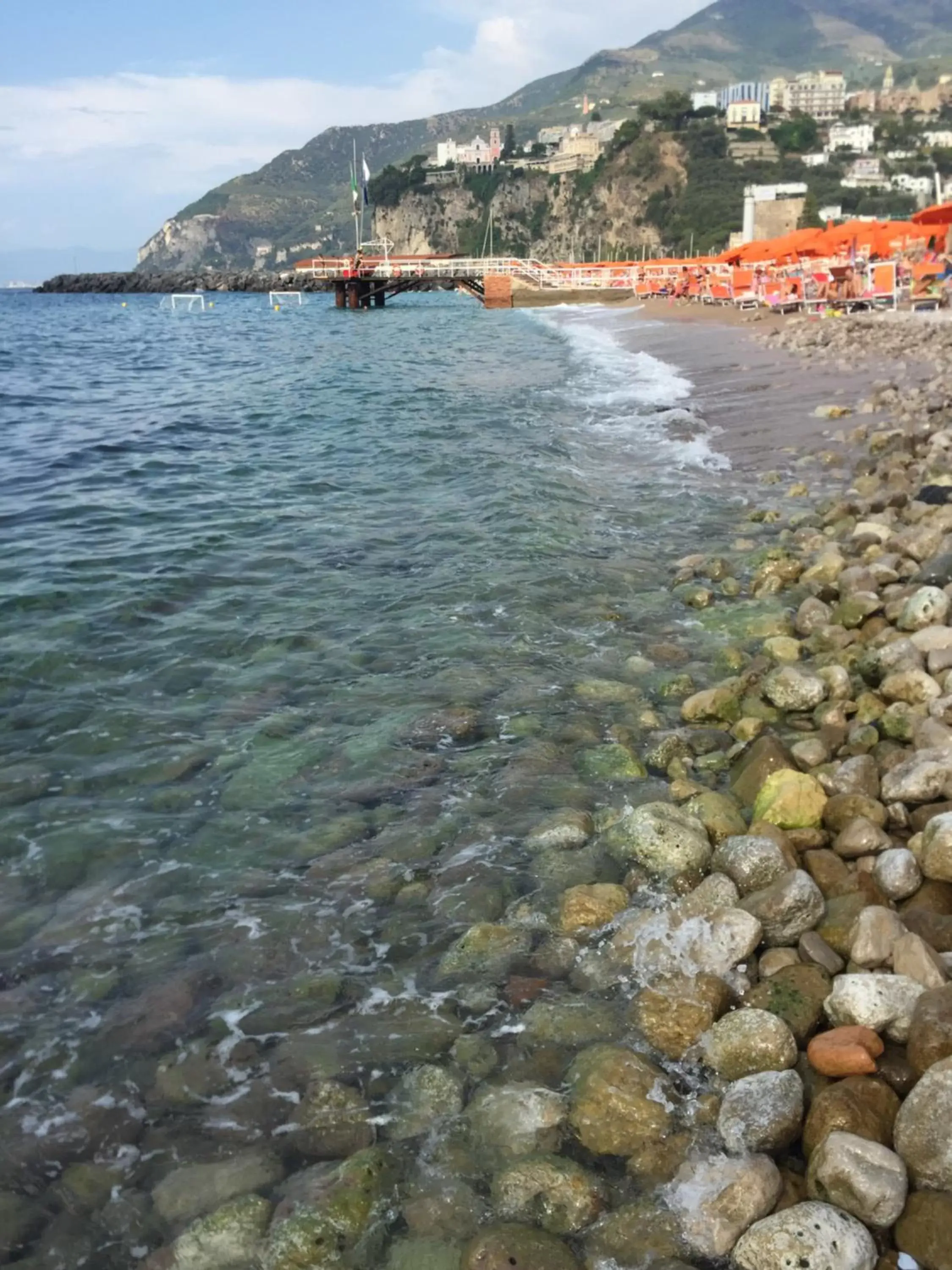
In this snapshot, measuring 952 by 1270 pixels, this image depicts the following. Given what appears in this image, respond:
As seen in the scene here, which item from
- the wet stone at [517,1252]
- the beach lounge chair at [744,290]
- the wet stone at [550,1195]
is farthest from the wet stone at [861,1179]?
the beach lounge chair at [744,290]

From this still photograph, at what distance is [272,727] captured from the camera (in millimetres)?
6152

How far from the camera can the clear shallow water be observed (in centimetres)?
369

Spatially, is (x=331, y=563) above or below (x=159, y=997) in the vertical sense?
above

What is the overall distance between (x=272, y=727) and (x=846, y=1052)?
4.13 m

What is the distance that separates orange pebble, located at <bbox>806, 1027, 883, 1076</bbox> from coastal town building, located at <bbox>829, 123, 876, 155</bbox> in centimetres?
18505

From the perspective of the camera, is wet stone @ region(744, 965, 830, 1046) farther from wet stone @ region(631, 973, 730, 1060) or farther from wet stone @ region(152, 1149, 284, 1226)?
wet stone @ region(152, 1149, 284, 1226)

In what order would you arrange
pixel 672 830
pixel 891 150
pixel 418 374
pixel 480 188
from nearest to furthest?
1. pixel 672 830
2. pixel 418 374
3. pixel 891 150
4. pixel 480 188

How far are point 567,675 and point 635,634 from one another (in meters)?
0.98

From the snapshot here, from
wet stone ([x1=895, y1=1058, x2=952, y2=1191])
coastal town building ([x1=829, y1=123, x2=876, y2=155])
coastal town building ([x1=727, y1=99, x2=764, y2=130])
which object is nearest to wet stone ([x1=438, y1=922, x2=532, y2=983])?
wet stone ([x1=895, y1=1058, x2=952, y2=1191])

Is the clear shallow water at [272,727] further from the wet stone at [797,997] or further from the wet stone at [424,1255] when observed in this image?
the wet stone at [797,997]

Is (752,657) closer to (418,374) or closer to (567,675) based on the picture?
(567,675)

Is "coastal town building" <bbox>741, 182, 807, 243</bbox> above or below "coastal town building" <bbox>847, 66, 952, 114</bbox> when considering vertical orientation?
below

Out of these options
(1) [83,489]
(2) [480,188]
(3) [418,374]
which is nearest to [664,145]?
(2) [480,188]

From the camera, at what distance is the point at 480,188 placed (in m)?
178
